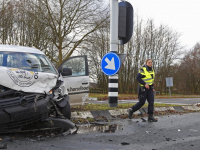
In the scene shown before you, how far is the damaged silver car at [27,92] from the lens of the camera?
15.1ft

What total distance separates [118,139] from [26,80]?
2008 millimetres

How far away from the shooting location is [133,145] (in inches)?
172

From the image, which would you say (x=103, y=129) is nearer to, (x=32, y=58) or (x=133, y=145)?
(x=133, y=145)

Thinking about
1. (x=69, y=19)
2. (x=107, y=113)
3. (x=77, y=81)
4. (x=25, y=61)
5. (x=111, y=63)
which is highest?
(x=69, y=19)

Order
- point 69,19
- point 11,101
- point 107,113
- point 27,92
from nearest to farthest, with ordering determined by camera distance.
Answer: point 11,101, point 27,92, point 107,113, point 69,19

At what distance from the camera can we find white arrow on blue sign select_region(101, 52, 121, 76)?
8.52 metres

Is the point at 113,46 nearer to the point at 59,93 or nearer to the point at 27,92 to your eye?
the point at 59,93

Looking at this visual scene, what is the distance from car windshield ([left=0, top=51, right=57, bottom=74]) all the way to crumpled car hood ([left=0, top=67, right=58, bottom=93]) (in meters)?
0.34

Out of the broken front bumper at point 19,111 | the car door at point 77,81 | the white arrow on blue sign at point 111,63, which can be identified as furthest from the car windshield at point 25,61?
the white arrow on blue sign at point 111,63

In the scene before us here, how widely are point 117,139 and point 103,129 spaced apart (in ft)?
3.46

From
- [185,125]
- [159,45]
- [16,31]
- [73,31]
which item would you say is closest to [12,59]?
[185,125]

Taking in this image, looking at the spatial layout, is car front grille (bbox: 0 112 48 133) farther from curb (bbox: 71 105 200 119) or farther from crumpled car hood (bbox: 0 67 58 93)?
curb (bbox: 71 105 200 119)

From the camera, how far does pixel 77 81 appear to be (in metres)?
7.65

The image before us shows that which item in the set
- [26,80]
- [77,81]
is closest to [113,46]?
[77,81]
